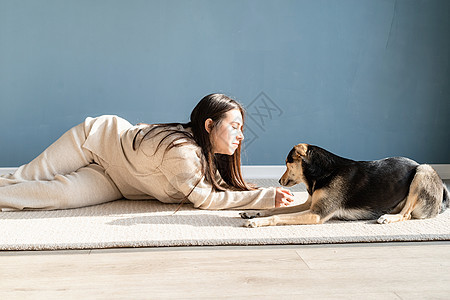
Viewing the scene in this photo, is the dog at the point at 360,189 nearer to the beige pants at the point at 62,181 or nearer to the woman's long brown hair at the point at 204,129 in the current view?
the woman's long brown hair at the point at 204,129

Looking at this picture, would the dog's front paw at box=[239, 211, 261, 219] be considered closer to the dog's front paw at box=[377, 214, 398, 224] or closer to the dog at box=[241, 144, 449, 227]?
the dog at box=[241, 144, 449, 227]

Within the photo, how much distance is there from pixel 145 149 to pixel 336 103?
1.69 metres

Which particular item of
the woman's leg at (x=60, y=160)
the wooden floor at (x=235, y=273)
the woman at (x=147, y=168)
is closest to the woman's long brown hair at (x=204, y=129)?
the woman at (x=147, y=168)

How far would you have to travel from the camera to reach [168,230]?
1824 millimetres

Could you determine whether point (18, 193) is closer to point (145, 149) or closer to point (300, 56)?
point (145, 149)

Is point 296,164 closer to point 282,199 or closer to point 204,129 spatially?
point 282,199

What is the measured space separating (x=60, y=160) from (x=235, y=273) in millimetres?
1282

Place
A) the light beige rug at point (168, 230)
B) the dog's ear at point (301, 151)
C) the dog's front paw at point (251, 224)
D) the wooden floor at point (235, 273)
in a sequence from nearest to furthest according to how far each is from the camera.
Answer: the wooden floor at point (235, 273), the light beige rug at point (168, 230), the dog's front paw at point (251, 224), the dog's ear at point (301, 151)

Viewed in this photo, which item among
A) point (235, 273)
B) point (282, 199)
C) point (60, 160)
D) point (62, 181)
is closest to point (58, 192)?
point (62, 181)

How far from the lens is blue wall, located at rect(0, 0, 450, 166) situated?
3.21 metres

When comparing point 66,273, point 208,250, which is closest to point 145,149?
point 208,250

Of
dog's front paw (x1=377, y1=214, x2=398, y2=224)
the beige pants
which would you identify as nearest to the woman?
the beige pants

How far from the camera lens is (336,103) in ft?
11.2

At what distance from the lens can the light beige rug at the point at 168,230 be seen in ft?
5.48
